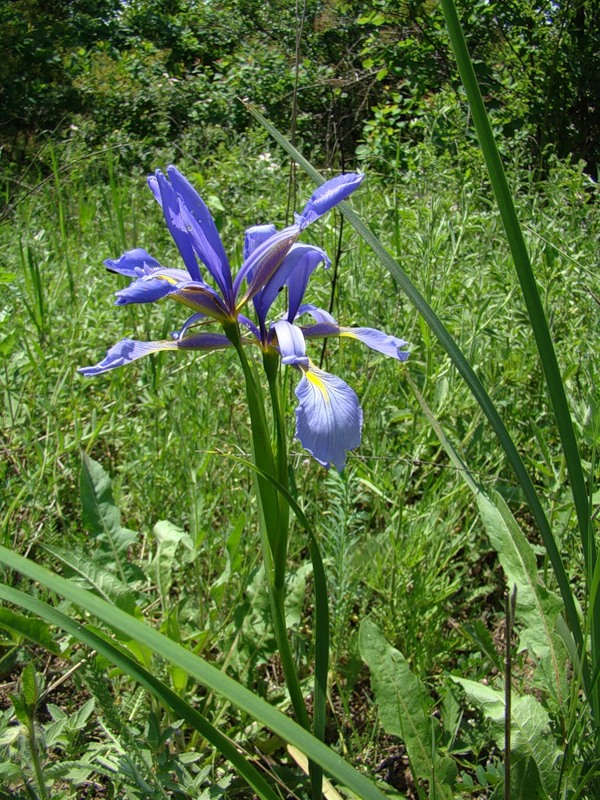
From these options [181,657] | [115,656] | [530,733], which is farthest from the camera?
[530,733]

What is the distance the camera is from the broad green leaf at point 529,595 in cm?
122

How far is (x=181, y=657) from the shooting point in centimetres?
58

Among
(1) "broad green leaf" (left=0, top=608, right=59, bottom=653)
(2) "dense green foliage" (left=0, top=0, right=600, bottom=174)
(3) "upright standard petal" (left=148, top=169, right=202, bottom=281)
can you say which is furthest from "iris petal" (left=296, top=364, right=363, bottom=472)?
(2) "dense green foliage" (left=0, top=0, right=600, bottom=174)

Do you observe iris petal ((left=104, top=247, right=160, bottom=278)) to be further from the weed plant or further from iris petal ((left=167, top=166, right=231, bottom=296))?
the weed plant

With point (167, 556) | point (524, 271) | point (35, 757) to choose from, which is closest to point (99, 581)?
point (167, 556)

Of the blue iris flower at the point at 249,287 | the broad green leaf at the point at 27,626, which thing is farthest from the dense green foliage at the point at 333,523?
the blue iris flower at the point at 249,287

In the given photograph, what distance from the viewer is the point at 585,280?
6.31ft

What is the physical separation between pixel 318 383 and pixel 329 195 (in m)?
0.24

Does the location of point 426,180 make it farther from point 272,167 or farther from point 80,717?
point 80,717

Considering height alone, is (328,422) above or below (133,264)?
below

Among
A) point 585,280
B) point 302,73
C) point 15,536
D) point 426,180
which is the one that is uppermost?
point 302,73

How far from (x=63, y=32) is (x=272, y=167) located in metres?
7.09

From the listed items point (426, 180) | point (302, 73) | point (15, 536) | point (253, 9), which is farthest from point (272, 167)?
point (253, 9)

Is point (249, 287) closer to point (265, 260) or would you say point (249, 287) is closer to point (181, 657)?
point (265, 260)
